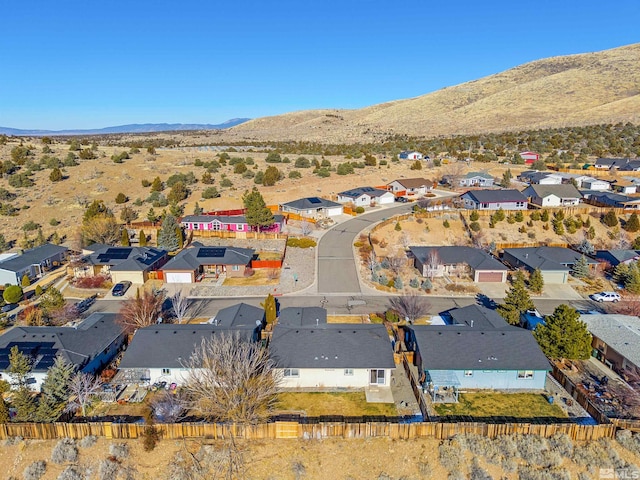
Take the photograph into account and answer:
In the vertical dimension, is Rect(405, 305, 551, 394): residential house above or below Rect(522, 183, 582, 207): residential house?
below

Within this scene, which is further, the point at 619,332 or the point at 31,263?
the point at 31,263

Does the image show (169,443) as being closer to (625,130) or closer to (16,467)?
(16,467)

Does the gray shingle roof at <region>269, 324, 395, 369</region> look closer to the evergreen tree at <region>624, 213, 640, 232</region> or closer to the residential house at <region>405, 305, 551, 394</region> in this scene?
the residential house at <region>405, 305, 551, 394</region>

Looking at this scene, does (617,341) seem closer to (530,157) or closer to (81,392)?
(81,392)

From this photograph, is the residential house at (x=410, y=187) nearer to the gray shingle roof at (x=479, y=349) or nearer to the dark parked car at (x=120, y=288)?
the dark parked car at (x=120, y=288)

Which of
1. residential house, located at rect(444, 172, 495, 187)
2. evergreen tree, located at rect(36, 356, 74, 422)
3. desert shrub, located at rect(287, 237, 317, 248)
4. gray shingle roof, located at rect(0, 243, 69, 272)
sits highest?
residential house, located at rect(444, 172, 495, 187)

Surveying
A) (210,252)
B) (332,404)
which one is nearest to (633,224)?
(332,404)

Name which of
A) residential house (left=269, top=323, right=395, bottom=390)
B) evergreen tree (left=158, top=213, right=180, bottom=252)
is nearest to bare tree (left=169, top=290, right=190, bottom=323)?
residential house (left=269, top=323, right=395, bottom=390)
